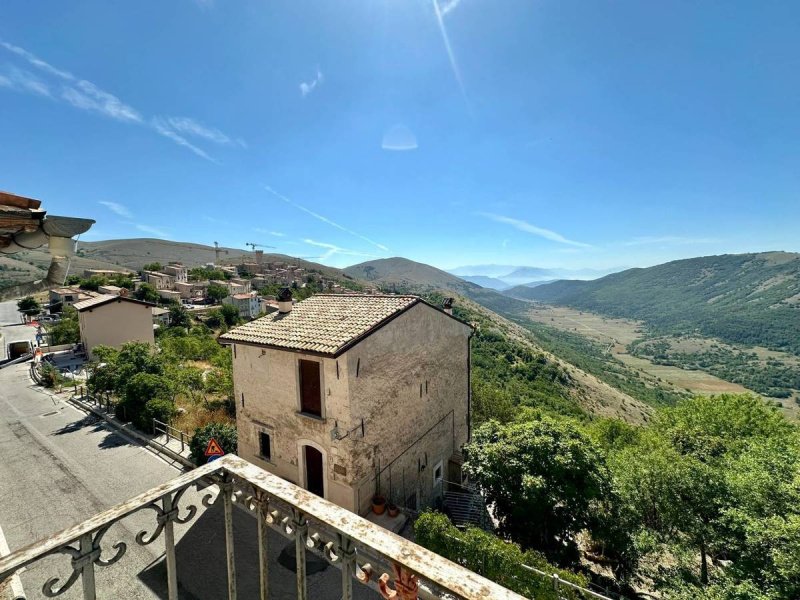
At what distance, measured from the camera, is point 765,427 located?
1839cm

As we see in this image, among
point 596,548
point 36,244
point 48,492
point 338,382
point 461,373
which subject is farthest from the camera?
point 461,373

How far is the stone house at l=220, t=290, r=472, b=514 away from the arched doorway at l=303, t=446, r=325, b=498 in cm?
3

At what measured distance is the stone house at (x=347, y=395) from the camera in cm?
1091

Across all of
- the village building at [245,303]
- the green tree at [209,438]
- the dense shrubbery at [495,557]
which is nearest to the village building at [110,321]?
the green tree at [209,438]

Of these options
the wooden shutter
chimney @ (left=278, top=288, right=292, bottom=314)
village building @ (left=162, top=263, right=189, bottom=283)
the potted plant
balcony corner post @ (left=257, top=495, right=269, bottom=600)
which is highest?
village building @ (left=162, top=263, right=189, bottom=283)

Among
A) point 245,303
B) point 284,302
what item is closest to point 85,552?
point 284,302

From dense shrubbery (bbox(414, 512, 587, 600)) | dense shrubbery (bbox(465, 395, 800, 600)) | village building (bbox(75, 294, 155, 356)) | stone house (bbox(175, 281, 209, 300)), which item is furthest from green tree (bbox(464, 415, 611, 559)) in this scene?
stone house (bbox(175, 281, 209, 300))

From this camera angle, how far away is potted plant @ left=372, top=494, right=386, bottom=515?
11492mm

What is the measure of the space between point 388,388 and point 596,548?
9646 mm

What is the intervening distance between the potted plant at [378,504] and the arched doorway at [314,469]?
5.74 feet

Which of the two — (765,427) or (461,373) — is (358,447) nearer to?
(461,373)

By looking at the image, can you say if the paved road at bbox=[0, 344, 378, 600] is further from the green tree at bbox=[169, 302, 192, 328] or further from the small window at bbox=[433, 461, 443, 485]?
the green tree at bbox=[169, 302, 192, 328]

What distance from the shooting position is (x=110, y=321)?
36438 millimetres

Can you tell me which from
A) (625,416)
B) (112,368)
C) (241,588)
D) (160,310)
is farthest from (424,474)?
(625,416)
